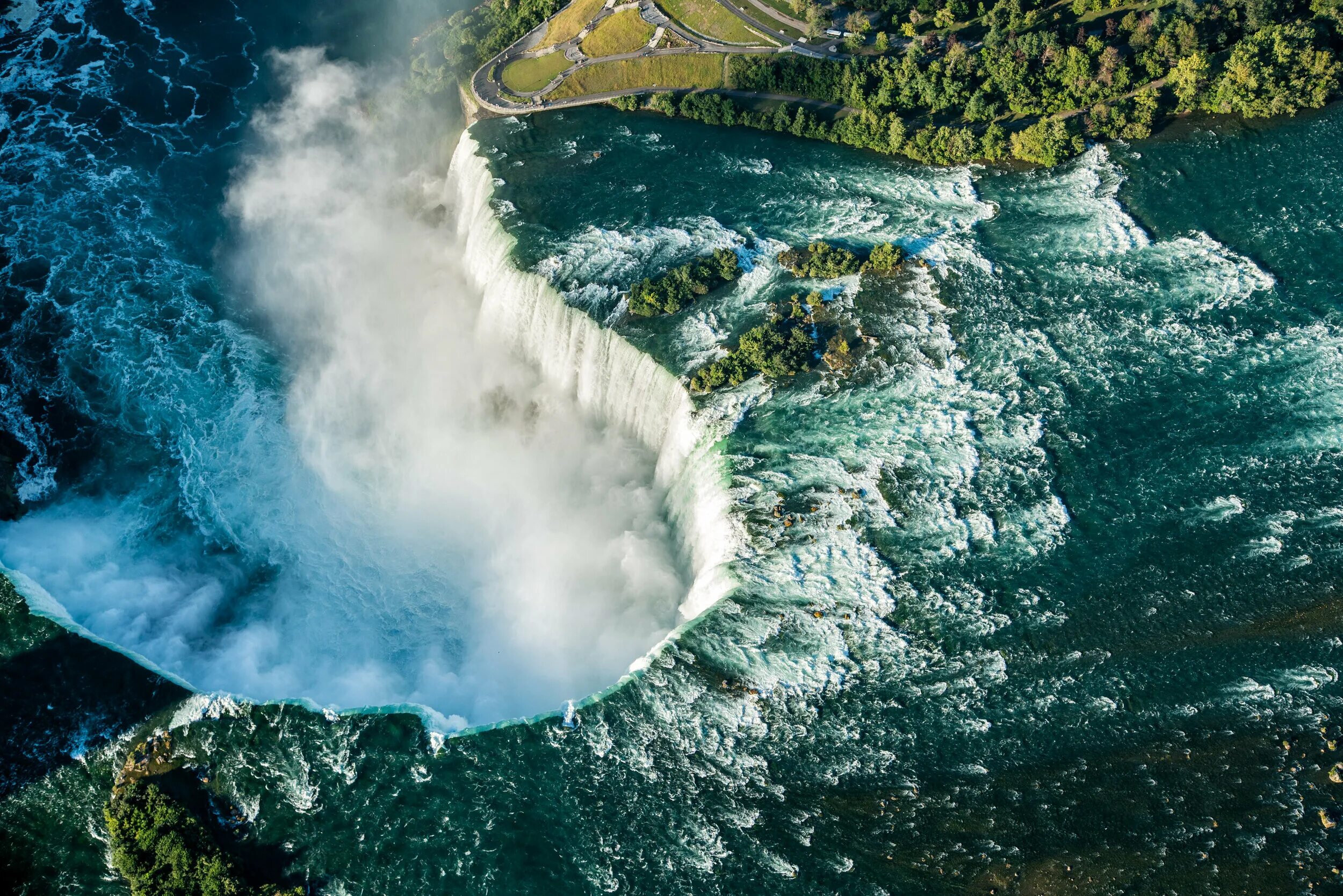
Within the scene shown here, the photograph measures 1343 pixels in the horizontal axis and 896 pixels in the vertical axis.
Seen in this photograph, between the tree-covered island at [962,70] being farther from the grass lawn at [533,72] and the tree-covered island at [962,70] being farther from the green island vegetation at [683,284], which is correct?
the green island vegetation at [683,284]

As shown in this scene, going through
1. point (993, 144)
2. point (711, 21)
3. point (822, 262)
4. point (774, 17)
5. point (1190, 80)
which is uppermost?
point (774, 17)

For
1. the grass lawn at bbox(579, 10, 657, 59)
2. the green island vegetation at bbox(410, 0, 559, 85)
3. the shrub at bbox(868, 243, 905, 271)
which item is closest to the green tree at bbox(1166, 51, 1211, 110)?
the shrub at bbox(868, 243, 905, 271)

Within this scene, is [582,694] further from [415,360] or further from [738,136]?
[738,136]

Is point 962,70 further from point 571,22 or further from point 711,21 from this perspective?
point 571,22

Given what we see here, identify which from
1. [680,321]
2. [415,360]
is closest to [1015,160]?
[680,321]

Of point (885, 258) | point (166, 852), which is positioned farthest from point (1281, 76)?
point (166, 852)

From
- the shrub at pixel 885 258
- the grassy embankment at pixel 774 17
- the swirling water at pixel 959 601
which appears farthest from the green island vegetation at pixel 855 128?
the shrub at pixel 885 258
